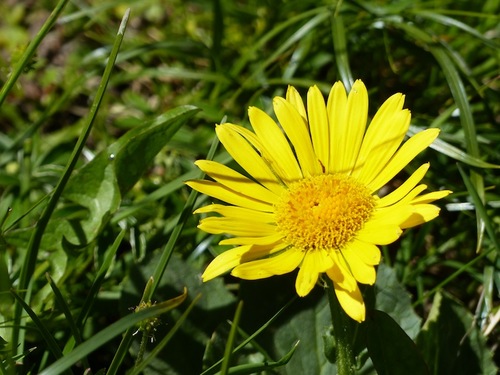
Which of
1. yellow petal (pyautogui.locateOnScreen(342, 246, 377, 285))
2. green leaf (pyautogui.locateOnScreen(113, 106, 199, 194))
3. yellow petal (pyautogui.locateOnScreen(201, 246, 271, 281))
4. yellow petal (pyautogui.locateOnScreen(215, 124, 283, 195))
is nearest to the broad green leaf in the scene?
green leaf (pyautogui.locateOnScreen(113, 106, 199, 194))

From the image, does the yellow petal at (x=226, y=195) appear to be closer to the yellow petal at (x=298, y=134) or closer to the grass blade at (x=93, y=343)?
the yellow petal at (x=298, y=134)

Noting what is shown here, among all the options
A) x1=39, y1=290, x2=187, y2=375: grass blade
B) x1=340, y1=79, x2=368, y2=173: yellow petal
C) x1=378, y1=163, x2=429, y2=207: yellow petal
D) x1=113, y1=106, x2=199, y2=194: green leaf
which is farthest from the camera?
x1=113, y1=106, x2=199, y2=194: green leaf

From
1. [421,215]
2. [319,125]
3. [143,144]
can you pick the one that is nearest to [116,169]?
[143,144]

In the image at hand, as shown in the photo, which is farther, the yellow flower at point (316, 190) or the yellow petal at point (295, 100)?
the yellow petal at point (295, 100)

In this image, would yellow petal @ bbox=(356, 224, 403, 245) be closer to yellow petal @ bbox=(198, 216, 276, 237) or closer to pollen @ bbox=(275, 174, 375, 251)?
pollen @ bbox=(275, 174, 375, 251)

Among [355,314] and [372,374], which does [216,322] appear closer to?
[372,374]

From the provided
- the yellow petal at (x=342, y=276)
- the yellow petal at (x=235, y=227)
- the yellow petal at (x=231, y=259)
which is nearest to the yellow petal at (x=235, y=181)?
the yellow petal at (x=235, y=227)
